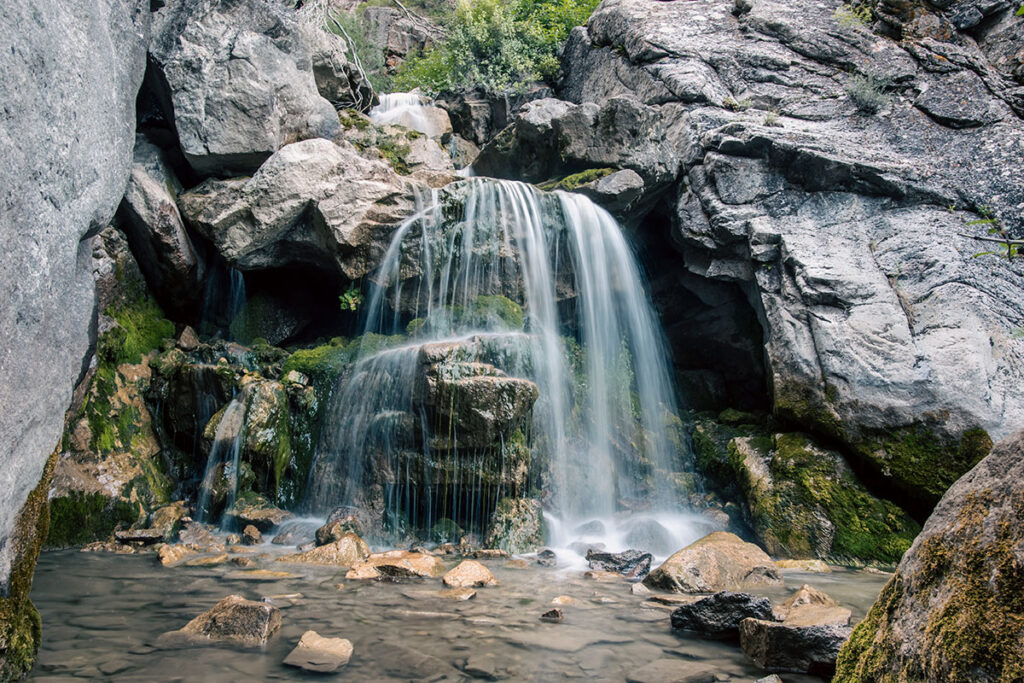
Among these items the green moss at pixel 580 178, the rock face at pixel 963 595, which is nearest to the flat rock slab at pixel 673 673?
the rock face at pixel 963 595

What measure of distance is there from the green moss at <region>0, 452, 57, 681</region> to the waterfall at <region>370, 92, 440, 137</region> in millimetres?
15260

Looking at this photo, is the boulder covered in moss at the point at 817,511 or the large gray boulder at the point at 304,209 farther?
the large gray boulder at the point at 304,209

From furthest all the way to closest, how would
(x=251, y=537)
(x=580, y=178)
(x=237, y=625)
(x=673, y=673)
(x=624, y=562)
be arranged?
(x=580, y=178) → (x=251, y=537) → (x=624, y=562) → (x=237, y=625) → (x=673, y=673)

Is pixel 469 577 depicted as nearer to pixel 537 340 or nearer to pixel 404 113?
pixel 537 340

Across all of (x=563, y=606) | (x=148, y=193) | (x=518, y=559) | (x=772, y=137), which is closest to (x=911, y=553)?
(x=563, y=606)

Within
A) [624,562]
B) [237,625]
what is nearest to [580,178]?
[624,562]

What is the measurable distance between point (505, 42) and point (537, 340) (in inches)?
446

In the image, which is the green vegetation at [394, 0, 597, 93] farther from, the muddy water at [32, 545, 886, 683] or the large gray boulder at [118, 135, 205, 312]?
the muddy water at [32, 545, 886, 683]

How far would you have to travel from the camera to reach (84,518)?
790 cm

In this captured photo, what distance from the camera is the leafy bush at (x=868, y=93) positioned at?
36.4 feet

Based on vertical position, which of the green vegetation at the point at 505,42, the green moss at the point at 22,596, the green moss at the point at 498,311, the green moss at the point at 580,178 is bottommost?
the green moss at the point at 22,596

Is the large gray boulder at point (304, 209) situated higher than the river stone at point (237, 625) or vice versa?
the large gray boulder at point (304, 209)

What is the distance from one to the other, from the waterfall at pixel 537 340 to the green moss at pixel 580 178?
0.46 meters

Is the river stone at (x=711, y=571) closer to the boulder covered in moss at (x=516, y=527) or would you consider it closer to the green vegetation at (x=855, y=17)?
the boulder covered in moss at (x=516, y=527)
